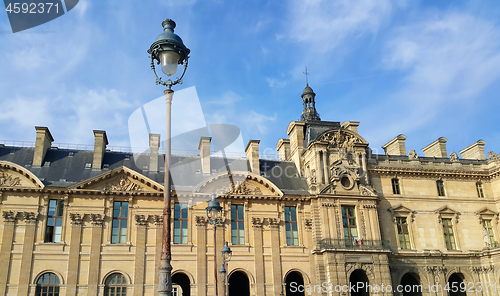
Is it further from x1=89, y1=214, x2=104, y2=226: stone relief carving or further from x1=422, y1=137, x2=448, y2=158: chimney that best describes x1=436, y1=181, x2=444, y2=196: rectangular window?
x1=89, y1=214, x2=104, y2=226: stone relief carving

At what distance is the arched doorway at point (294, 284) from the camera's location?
33.5 meters

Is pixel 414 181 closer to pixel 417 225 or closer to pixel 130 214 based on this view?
pixel 417 225

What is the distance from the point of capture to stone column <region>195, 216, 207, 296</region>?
31.4 m

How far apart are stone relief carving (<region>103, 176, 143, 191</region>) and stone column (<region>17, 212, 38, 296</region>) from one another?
5.09 metres

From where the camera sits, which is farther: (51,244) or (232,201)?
(232,201)

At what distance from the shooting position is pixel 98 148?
34750 mm

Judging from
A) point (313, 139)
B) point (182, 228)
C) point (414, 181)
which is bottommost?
point (182, 228)

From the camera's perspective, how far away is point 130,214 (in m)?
32.3

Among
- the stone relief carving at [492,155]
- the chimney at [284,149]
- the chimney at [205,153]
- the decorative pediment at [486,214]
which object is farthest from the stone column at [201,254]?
the stone relief carving at [492,155]

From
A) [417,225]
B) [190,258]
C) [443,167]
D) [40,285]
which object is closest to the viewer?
[40,285]

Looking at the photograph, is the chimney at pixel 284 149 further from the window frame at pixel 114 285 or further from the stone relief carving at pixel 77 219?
the stone relief carving at pixel 77 219

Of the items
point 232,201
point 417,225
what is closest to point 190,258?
point 232,201

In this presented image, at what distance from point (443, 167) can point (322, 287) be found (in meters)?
15.7

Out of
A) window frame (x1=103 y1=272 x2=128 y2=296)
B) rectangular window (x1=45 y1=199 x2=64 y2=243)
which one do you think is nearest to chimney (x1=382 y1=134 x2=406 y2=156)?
window frame (x1=103 y1=272 x2=128 y2=296)
